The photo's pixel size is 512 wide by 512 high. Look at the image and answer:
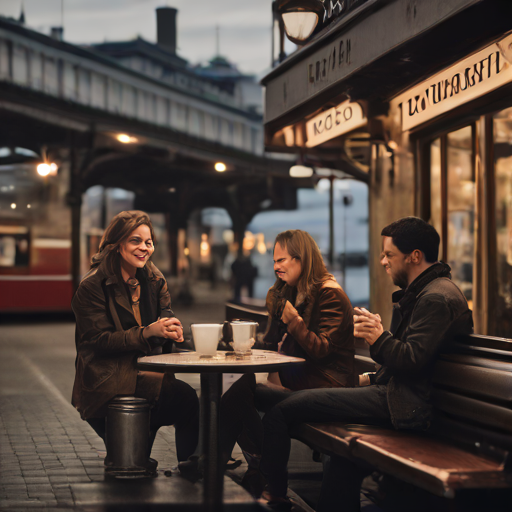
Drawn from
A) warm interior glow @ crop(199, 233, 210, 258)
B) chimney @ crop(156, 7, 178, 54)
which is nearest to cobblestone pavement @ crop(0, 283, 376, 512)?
warm interior glow @ crop(199, 233, 210, 258)

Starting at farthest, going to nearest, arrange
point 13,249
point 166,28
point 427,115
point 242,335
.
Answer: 1. point 166,28
2. point 13,249
3. point 427,115
4. point 242,335

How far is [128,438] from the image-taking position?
443 cm

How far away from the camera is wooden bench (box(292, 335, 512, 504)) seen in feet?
9.54

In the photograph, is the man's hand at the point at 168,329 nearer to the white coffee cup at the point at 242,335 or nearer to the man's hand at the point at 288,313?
the white coffee cup at the point at 242,335

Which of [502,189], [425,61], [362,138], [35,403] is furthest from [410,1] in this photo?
[35,403]

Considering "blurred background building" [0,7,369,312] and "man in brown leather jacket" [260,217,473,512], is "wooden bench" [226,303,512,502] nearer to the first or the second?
"man in brown leather jacket" [260,217,473,512]

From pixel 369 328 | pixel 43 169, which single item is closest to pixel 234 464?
Answer: pixel 369 328

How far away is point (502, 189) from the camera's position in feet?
23.5

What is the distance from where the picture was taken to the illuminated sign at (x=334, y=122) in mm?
7688

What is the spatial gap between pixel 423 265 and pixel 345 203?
19.4 meters

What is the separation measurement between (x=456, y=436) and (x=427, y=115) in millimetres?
3899

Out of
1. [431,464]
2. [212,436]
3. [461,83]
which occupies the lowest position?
[212,436]

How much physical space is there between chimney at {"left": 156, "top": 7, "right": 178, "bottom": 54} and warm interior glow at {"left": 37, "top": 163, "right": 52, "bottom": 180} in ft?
72.0

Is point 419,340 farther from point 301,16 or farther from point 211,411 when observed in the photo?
point 301,16
